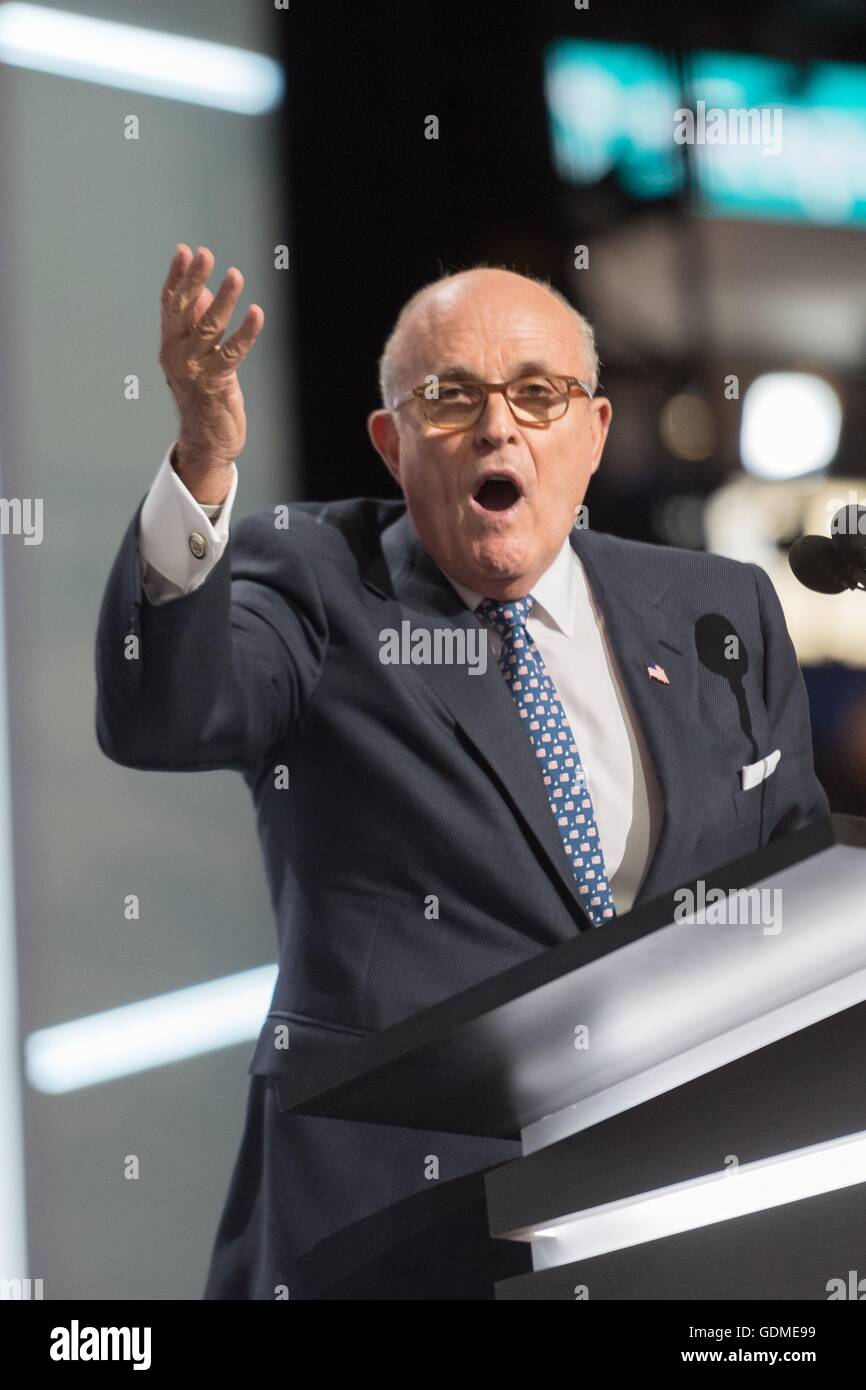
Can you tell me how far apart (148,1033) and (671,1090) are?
1887 mm

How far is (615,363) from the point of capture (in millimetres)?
3090

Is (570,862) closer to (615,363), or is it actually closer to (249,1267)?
(249,1267)

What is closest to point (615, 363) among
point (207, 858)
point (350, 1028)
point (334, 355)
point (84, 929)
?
point (334, 355)

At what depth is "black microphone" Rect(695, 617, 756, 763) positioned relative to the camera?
208 cm

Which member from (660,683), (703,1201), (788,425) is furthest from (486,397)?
(703,1201)

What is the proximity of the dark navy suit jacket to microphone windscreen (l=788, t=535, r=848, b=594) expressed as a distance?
0.48 meters

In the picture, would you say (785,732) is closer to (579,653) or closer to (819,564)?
(579,653)

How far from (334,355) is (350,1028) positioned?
1.59 m

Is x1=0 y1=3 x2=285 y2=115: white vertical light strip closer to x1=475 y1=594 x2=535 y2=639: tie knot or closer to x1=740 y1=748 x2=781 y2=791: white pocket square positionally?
x1=475 y1=594 x2=535 y2=639: tie knot

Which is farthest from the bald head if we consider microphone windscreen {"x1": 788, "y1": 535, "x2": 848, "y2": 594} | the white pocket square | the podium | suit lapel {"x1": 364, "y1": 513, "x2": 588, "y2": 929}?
the podium

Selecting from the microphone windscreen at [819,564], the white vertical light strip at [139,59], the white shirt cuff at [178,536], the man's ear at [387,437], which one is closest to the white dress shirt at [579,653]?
the white shirt cuff at [178,536]

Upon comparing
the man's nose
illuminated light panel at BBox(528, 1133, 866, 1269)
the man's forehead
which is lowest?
illuminated light panel at BBox(528, 1133, 866, 1269)

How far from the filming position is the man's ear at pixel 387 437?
2301 mm

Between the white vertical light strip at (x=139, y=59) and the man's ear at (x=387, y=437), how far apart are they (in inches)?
46.0
